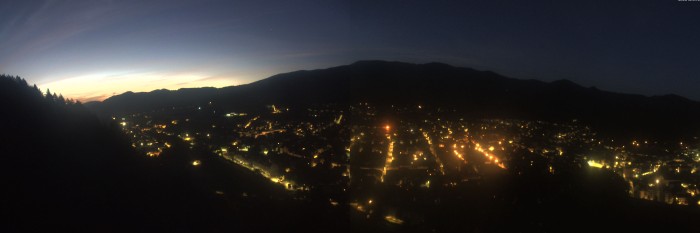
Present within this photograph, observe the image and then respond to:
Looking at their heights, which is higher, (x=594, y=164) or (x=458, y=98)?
(x=458, y=98)

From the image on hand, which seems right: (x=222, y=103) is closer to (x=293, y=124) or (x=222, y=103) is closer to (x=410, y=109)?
(x=293, y=124)

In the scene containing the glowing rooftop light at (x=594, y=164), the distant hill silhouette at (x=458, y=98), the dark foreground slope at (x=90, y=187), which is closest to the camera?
the dark foreground slope at (x=90, y=187)

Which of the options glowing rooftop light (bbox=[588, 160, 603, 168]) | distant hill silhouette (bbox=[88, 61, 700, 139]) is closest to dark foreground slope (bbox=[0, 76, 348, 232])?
glowing rooftop light (bbox=[588, 160, 603, 168])

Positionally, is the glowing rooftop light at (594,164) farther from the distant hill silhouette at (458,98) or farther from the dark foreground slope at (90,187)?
the dark foreground slope at (90,187)

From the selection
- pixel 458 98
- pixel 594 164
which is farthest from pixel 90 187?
pixel 458 98

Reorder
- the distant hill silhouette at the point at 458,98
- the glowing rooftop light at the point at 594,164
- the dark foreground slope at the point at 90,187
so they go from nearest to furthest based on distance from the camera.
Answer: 1. the dark foreground slope at the point at 90,187
2. the glowing rooftop light at the point at 594,164
3. the distant hill silhouette at the point at 458,98

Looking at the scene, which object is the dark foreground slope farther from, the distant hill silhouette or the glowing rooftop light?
the distant hill silhouette

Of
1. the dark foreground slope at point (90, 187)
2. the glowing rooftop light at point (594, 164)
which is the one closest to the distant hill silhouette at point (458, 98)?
the glowing rooftop light at point (594, 164)

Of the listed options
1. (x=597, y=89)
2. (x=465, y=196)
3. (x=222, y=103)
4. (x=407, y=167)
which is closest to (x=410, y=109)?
(x=222, y=103)

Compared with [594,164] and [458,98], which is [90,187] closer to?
[594,164]
